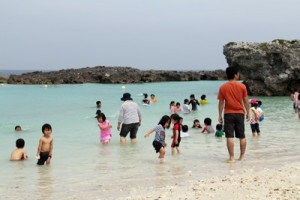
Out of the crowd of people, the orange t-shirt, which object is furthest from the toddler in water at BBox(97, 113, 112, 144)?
the orange t-shirt

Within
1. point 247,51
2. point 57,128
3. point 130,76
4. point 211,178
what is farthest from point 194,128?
point 130,76

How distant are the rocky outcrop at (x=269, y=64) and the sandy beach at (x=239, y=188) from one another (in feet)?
94.7

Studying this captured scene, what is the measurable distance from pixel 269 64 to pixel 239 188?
31.0 meters

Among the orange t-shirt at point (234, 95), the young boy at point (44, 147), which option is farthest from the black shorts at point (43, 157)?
the orange t-shirt at point (234, 95)

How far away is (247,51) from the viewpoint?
119 ft

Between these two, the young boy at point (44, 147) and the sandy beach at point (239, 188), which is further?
the young boy at point (44, 147)

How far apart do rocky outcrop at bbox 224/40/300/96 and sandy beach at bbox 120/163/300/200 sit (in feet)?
94.7

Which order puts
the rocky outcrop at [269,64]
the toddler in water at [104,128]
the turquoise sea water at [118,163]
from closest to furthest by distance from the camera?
the turquoise sea water at [118,163], the toddler in water at [104,128], the rocky outcrop at [269,64]

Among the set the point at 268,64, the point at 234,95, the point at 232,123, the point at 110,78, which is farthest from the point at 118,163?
the point at 110,78

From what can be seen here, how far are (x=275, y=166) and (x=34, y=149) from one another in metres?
7.58

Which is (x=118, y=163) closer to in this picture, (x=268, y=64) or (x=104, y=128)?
(x=104, y=128)

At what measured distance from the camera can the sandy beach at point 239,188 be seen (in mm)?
6258

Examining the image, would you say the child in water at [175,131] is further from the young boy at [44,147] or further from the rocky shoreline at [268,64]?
the rocky shoreline at [268,64]

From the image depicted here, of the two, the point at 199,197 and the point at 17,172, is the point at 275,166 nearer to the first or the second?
the point at 199,197
